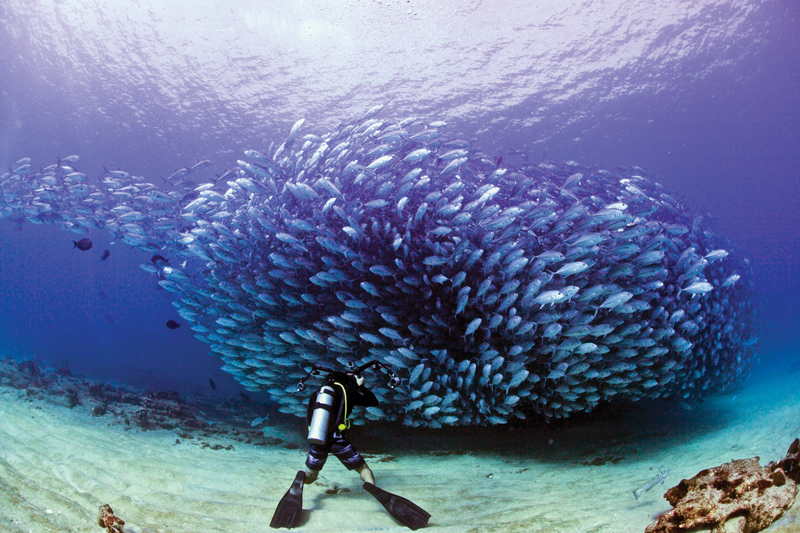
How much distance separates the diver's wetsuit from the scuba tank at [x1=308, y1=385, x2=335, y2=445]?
44 mm

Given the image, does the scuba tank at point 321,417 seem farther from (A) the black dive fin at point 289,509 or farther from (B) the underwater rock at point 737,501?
(B) the underwater rock at point 737,501

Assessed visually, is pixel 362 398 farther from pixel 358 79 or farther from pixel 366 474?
pixel 358 79

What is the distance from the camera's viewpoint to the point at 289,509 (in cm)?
334

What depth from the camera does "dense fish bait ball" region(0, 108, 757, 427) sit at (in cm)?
533

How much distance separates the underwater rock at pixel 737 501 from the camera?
222 cm

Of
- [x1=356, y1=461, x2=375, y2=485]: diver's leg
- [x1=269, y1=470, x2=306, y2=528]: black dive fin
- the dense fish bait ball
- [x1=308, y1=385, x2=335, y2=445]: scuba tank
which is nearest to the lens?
[x1=269, y1=470, x2=306, y2=528]: black dive fin

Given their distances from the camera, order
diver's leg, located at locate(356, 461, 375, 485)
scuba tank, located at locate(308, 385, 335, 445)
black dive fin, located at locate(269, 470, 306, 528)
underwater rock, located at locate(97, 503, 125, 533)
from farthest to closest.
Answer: diver's leg, located at locate(356, 461, 375, 485), scuba tank, located at locate(308, 385, 335, 445), black dive fin, located at locate(269, 470, 306, 528), underwater rock, located at locate(97, 503, 125, 533)

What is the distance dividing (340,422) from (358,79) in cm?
2313

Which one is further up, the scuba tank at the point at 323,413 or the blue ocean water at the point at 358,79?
the blue ocean water at the point at 358,79

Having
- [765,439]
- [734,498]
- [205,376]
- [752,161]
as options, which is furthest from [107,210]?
[752,161]

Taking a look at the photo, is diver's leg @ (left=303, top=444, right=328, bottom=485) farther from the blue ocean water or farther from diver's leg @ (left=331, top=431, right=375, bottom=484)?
the blue ocean water

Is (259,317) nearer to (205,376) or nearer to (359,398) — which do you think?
(359,398)

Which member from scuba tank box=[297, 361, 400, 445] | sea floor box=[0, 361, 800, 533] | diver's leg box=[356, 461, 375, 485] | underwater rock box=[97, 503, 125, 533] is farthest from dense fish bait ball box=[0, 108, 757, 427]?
A: underwater rock box=[97, 503, 125, 533]

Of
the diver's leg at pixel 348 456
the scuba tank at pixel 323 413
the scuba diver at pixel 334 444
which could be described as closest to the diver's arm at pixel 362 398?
the scuba diver at pixel 334 444
